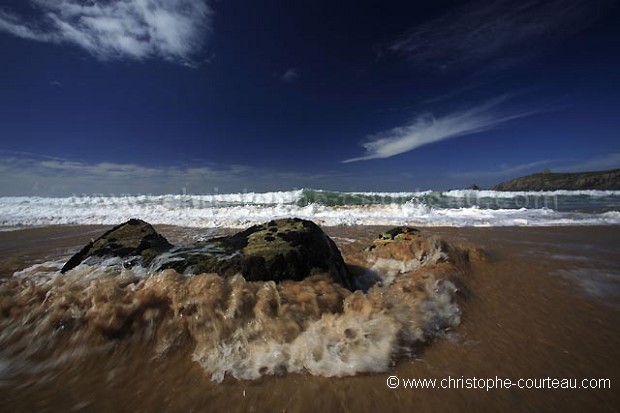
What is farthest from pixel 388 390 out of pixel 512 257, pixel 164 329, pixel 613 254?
pixel 613 254

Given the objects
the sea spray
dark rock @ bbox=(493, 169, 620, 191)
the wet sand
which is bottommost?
the wet sand

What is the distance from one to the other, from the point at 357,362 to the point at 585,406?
1.22 metres

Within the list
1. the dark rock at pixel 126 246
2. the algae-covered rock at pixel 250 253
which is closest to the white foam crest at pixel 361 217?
the dark rock at pixel 126 246

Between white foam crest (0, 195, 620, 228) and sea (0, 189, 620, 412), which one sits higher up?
white foam crest (0, 195, 620, 228)

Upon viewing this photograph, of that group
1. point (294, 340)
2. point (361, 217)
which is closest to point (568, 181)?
point (361, 217)

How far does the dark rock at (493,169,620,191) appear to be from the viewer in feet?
121

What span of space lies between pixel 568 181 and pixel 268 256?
49881 millimetres

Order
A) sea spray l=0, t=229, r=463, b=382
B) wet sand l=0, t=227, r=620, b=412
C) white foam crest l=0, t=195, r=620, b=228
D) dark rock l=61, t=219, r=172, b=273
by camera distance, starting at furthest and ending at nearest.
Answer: white foam crest l=0, t=195, r=620, b=228, dark rock l=61, t=219, r=172, b=273, sea spray l=0, t=229, r=463, b=382, wet sand l=0, t=227, r=620, b=412

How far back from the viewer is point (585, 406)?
5.53 feet

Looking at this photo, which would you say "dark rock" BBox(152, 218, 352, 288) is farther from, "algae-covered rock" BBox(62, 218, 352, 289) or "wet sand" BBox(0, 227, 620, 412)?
"wet sand" BBox(0, 227, 620, 412)

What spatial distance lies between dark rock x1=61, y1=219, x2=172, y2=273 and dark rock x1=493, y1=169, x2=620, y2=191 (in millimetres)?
45126

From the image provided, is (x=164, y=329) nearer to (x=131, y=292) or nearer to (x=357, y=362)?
(x=131, y=292)

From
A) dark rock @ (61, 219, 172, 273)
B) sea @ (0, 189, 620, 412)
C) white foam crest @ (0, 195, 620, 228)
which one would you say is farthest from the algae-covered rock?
white foam crest @ (0, 195, 620, 228)

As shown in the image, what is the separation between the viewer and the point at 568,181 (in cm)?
4016
